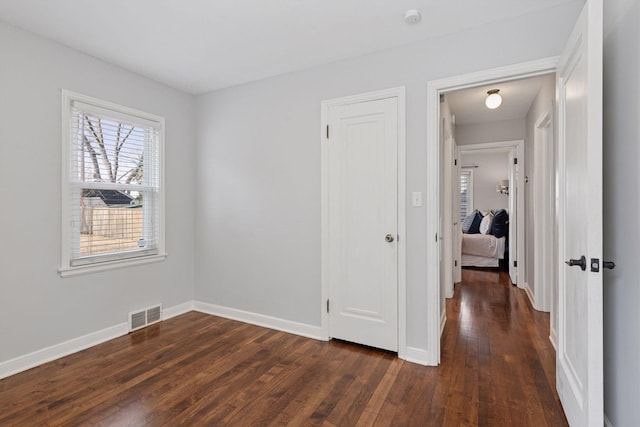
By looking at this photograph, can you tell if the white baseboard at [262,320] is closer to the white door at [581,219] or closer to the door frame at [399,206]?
the door frame at [399,206]

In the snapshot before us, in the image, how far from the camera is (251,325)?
3.30m

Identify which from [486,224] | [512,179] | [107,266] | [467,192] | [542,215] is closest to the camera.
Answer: [107,266]

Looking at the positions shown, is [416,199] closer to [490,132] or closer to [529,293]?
[529,293]

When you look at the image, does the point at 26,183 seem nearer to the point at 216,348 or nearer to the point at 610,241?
the point at 216,348

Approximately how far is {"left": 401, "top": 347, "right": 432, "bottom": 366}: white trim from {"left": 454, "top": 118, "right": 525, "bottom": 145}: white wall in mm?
3725

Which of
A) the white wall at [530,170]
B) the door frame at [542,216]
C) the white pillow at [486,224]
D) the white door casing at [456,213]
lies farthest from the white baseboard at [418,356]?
the white pillow at [486,224]

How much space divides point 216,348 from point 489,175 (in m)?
7.73

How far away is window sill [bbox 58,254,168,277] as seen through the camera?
8.76 ft

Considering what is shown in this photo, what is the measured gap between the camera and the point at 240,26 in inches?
92.7

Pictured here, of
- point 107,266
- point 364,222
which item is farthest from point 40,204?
point 364,222

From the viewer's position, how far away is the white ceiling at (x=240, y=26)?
2.10 meters

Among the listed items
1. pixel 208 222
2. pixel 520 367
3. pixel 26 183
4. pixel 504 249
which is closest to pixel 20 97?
pixel 26 183

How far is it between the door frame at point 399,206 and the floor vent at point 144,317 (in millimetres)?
1704

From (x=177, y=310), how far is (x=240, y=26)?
9.38 ft
